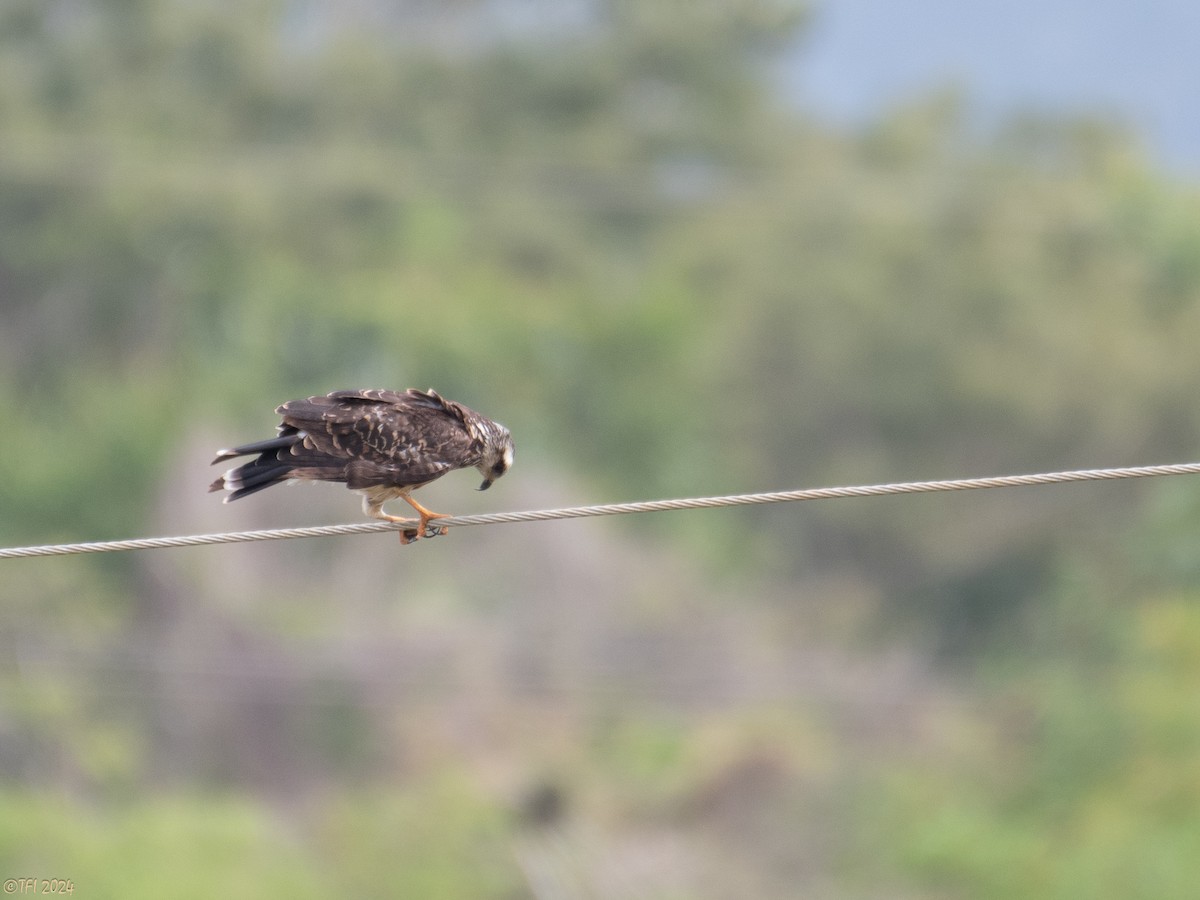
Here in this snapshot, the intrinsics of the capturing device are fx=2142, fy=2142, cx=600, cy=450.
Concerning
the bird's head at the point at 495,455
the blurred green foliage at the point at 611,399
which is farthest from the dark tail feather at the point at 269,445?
the blurred green foliage at the point at 611,399

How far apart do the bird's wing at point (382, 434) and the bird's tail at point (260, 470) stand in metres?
0.06

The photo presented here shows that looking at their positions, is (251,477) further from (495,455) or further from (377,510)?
(495,455)

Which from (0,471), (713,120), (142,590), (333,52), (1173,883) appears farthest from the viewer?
(713,120)

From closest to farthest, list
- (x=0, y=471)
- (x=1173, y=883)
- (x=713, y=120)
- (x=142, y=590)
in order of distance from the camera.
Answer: (x=1173, y=883), (x=142, y=590), (x=0, y=471), (x=713, y=120)

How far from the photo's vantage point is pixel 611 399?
40938 millimetres

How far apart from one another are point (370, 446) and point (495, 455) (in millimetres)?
974

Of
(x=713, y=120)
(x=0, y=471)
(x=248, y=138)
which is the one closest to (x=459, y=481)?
(x=0, y=471)

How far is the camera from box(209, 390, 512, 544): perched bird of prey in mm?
8984

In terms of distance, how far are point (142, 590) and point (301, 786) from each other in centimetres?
503

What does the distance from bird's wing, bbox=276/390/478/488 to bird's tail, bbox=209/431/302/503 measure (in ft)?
0.21

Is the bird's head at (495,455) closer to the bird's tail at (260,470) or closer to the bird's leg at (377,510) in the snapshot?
the bird's leg at (377,510)

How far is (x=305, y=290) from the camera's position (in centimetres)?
4031

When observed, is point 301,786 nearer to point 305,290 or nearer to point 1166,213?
point 305,290

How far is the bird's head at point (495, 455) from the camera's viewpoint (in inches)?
393
